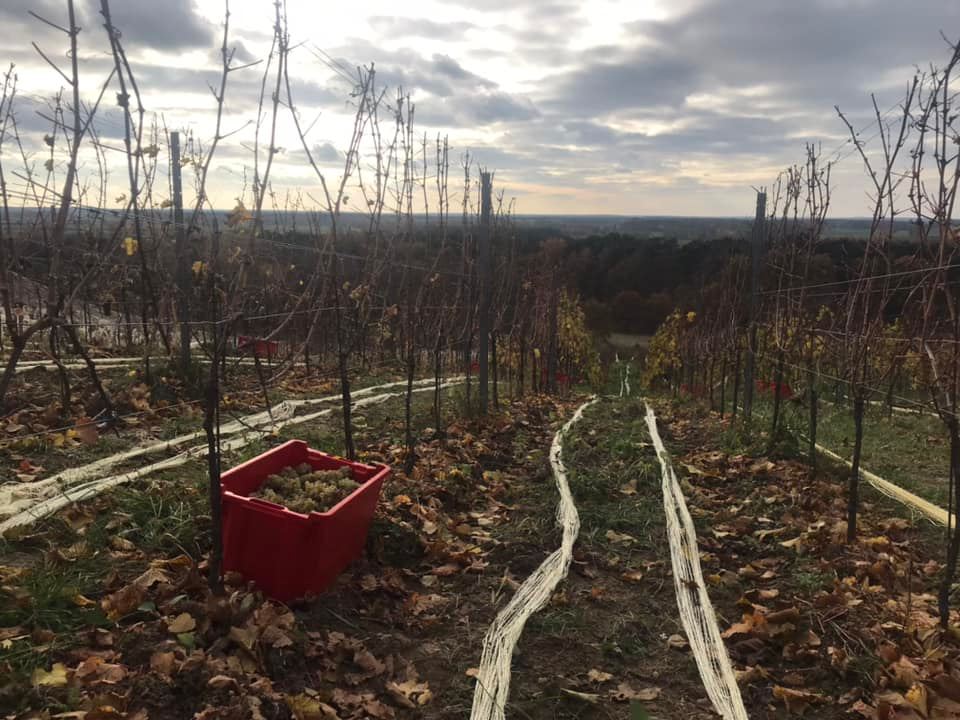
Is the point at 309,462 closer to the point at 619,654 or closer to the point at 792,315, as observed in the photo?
the point at 619,654

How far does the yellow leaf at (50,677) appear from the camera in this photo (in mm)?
1981

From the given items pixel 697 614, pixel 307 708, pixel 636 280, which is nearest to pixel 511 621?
pixel 697 614

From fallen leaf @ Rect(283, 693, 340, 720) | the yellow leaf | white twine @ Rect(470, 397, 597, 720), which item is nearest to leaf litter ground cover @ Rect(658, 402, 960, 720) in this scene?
white twine @ Rect(470, 397, 597, 720)

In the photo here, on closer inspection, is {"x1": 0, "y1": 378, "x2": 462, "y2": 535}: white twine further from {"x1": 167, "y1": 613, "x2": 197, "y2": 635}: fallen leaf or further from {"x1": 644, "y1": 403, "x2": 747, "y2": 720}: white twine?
{"x1": 644, "y1": 403, "x2": 747, "y2": 720}: white twine

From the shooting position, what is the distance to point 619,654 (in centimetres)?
275

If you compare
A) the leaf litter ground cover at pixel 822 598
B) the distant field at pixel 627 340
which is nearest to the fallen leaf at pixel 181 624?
the leaf litter ground cover at pixel 822 598

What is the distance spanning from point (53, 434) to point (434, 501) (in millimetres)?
2556

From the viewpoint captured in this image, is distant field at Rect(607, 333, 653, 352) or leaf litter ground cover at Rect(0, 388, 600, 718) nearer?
leaf litter ground cover at Rect(0, 388, 600, 718)

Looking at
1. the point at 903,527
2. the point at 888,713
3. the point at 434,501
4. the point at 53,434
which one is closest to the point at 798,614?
the point at 888,713

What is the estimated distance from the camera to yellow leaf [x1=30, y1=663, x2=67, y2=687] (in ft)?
6.50

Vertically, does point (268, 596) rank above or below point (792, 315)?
below

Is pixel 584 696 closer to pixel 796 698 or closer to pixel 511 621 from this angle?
pixel 511 621

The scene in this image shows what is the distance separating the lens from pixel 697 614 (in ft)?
9.89

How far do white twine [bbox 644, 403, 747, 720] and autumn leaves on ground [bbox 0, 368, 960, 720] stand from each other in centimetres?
6
